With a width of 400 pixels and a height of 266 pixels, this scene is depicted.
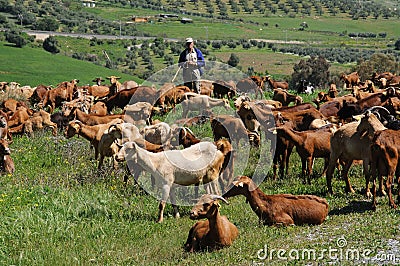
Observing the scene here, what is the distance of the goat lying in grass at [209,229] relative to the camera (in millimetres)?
10399

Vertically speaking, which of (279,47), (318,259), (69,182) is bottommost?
(279,47)

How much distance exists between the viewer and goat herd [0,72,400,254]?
11805 millimetres

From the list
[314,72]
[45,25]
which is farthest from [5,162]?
[45,25]

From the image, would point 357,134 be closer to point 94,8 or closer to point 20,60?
point 20,60

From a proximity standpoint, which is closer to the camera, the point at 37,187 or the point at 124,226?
the point at 124,226

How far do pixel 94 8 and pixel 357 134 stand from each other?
125707mm

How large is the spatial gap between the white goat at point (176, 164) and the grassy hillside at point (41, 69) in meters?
36.1

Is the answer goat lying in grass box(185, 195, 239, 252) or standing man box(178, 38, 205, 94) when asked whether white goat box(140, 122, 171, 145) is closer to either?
goat lying in grass box(185, 195, 239, 252)

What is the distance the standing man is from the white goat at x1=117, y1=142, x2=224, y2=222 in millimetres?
8864

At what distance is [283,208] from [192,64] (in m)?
11.5

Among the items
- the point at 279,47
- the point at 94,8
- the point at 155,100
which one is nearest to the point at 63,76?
the point at 155,100

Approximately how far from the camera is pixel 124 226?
1237 centimetres

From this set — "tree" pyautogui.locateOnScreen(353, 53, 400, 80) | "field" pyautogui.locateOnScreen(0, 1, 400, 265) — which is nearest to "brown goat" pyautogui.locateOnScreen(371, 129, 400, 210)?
"field" pyautogui.locateOnScreen(0, 1, 400, 265)

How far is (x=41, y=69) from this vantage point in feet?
183
